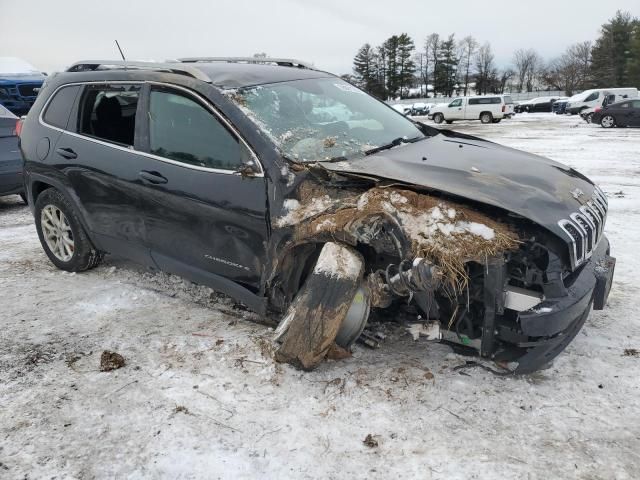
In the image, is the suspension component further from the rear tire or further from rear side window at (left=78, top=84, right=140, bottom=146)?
the rear tire

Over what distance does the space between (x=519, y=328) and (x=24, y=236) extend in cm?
560

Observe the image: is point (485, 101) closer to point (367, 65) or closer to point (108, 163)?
point (108, 163)

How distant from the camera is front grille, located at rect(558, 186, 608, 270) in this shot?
254 centimetres

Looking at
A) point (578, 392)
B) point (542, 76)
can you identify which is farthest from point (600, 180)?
point (542, 76)

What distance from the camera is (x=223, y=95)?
3256mm

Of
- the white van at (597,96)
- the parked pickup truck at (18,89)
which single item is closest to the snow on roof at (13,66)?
the parked pickup truck at (18,89)

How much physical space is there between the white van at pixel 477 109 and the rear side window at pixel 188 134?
29501 millimetres

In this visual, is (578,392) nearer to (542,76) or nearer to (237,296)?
(237,296)

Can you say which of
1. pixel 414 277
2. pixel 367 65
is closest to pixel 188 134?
pixel 414 277

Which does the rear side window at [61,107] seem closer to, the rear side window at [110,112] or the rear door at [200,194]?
the rear side window at [110,112]

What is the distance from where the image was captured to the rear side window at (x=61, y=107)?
427 cm

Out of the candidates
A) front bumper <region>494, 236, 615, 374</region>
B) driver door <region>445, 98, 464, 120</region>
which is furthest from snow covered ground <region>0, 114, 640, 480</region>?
driver door <region>445, 98, 464, 120</region>

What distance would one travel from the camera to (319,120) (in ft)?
11.4

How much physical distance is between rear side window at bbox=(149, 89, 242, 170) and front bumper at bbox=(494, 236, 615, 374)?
1837mm
